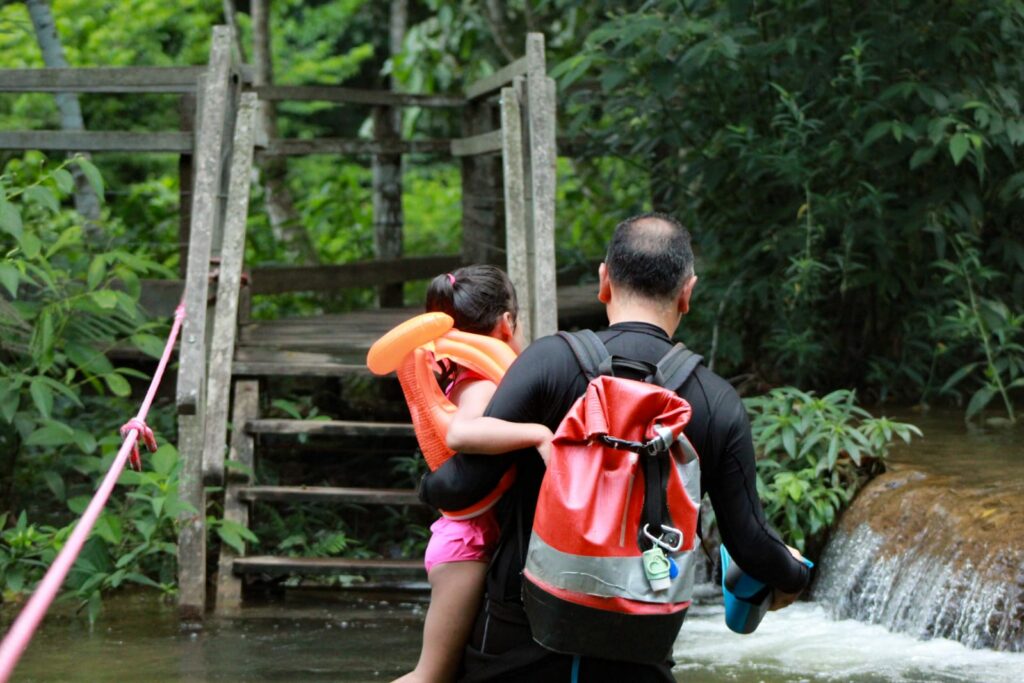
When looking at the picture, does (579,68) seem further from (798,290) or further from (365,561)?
(365,561)

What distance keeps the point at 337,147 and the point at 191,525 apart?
4.43m

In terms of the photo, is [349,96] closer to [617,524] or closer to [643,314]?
[643,314]

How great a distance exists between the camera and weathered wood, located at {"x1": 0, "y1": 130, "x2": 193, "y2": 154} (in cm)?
830

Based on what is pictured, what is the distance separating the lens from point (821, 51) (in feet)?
27.4

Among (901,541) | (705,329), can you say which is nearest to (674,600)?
(901,541)

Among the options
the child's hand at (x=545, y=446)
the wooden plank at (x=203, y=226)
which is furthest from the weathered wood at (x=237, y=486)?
the child's hand at (x=545, y=446)

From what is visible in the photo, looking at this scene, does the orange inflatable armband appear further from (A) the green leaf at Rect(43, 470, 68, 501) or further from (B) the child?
(A) the green leaf at Rect(43, 470, 68, 501)

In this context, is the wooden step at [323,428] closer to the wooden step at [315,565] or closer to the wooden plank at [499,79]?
the wooden step at [315,565]

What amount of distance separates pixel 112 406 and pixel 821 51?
490 cm

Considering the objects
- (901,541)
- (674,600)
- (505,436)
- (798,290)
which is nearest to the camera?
(674,600)

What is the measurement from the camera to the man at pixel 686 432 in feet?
8.86

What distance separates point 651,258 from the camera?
276 cm

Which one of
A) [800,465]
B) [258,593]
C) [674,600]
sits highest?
[674,600]

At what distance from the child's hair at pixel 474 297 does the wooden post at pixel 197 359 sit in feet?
10.2
